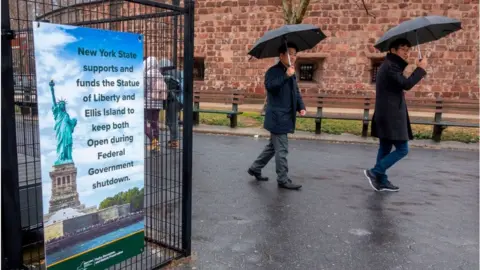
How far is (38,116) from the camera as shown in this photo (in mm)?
2283

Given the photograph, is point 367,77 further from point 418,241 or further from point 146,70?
point 146,70

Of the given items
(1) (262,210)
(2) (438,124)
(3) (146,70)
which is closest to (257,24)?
(2) (438,124)

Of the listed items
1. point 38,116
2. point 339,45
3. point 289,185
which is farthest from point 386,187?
point 339,45

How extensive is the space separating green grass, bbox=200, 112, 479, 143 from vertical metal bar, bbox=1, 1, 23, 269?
30.0 ft

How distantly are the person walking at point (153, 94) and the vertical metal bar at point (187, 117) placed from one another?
26 centimetres

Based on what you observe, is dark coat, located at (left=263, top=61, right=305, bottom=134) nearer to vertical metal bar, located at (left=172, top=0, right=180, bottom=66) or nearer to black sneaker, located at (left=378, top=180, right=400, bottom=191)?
black sneaker, located at (left=378, top=180, right=400, bottom=191)

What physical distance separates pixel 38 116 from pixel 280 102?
389 cm

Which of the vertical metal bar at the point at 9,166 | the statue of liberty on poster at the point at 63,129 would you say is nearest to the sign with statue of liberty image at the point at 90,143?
the statue of liberty on poster at the point at 63,129

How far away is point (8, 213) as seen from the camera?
2.41 metres

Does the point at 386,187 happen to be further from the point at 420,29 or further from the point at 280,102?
the point at 420,29

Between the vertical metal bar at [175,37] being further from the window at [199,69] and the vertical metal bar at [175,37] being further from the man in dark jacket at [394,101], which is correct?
the window at [199,69]

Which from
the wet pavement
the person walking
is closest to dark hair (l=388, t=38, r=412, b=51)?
the wet pavement

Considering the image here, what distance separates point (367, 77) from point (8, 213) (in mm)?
14233

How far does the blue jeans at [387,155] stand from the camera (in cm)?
575
